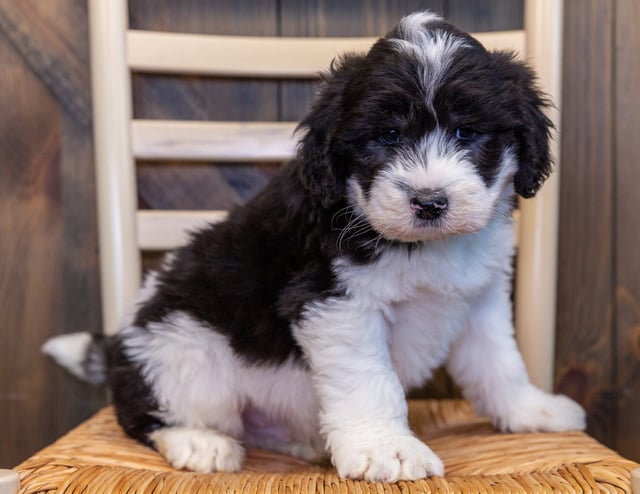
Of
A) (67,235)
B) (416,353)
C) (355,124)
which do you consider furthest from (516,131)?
(67,235)

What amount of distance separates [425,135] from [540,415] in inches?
30.0

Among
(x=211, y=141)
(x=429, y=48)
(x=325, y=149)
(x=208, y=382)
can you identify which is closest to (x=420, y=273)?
(x=325, y=149)

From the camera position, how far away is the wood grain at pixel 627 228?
2.13 meters

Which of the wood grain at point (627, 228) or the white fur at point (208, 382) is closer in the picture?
the white fur at point (208, 382)

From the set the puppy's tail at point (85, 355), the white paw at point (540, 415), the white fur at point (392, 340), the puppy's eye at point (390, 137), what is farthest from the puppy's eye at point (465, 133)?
the puppy's tail at point (85, 355)

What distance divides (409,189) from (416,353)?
478 mm

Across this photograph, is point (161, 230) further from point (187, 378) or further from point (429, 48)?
point (429, 48)

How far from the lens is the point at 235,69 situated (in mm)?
1950

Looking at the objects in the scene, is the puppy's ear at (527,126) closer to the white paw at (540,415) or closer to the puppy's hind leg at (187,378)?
the white paw at (540,415)

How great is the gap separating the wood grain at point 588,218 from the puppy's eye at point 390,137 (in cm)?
110

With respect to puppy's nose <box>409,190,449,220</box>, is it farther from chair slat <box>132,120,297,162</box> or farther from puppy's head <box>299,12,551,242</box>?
chair slat <box>132,120,297,162</box>

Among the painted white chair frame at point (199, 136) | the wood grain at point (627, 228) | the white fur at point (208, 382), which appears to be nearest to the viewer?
the white fur at point (208, 382)

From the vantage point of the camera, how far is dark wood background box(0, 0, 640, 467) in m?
2.16

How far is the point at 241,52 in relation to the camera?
195 cm
